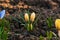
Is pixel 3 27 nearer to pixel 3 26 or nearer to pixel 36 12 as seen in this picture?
pixel 3 26

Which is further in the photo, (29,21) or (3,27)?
(29,21)

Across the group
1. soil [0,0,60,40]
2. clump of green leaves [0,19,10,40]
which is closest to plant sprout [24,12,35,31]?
soil [0,0,60,40]

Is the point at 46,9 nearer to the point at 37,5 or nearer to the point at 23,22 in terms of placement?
the point at 37,5

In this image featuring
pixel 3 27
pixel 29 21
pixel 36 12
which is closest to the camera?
pixel 3 27

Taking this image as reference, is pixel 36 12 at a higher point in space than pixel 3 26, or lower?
higher

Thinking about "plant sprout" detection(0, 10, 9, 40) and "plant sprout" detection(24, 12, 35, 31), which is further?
"plant sprout" detection(24, 12, 35, 31)

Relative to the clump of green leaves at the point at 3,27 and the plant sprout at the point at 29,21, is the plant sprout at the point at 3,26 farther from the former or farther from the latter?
the plant sprout at the point at 29,21

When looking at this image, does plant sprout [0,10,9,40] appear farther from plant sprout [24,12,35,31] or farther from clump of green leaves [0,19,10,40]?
plant sprout [24,12,35,31]

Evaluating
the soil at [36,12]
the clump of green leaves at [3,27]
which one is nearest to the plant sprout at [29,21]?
the soil at [36,12]

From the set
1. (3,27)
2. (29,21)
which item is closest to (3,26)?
(3,27)

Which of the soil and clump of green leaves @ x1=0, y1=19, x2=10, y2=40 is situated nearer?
clump of green leaves @ x1=0, y1=19, x2=10, y2=40

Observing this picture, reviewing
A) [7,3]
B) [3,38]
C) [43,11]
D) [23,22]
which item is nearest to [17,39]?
[3,38]
